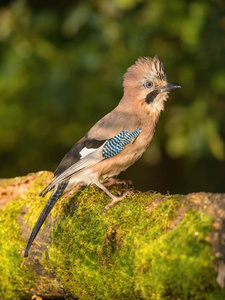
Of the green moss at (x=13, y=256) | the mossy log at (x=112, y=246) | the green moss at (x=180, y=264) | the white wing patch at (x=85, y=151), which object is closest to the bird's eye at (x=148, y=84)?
the white wing patch at (x=85, y=151)

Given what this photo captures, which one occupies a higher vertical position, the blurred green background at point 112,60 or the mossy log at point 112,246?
the blurred green background at point 112,60

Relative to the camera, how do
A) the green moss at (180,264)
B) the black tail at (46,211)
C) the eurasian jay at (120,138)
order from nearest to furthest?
the green moss at (180,264), the black tail at (46,211), the eurasian jay at (120,138)

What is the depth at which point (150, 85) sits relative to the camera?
179 inches

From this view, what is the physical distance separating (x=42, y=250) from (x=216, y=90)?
10.7ft

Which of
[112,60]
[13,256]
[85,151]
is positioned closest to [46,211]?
[13,256]

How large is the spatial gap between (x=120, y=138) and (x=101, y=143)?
0.56ft

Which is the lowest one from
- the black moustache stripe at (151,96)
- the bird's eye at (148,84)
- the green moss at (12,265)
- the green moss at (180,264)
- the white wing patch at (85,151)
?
the green moss at (180,264)

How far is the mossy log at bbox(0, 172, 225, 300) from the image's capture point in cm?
240

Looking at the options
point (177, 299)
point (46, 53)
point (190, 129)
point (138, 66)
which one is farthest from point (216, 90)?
point (177, 299)

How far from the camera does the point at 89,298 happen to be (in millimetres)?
3215

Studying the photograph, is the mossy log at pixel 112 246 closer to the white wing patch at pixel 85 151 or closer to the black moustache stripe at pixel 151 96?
the white wing patch at pixel 85 151

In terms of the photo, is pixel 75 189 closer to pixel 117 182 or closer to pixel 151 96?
pixel 117 182

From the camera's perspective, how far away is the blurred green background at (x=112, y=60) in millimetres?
5727

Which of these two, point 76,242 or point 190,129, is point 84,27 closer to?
point 190,129
